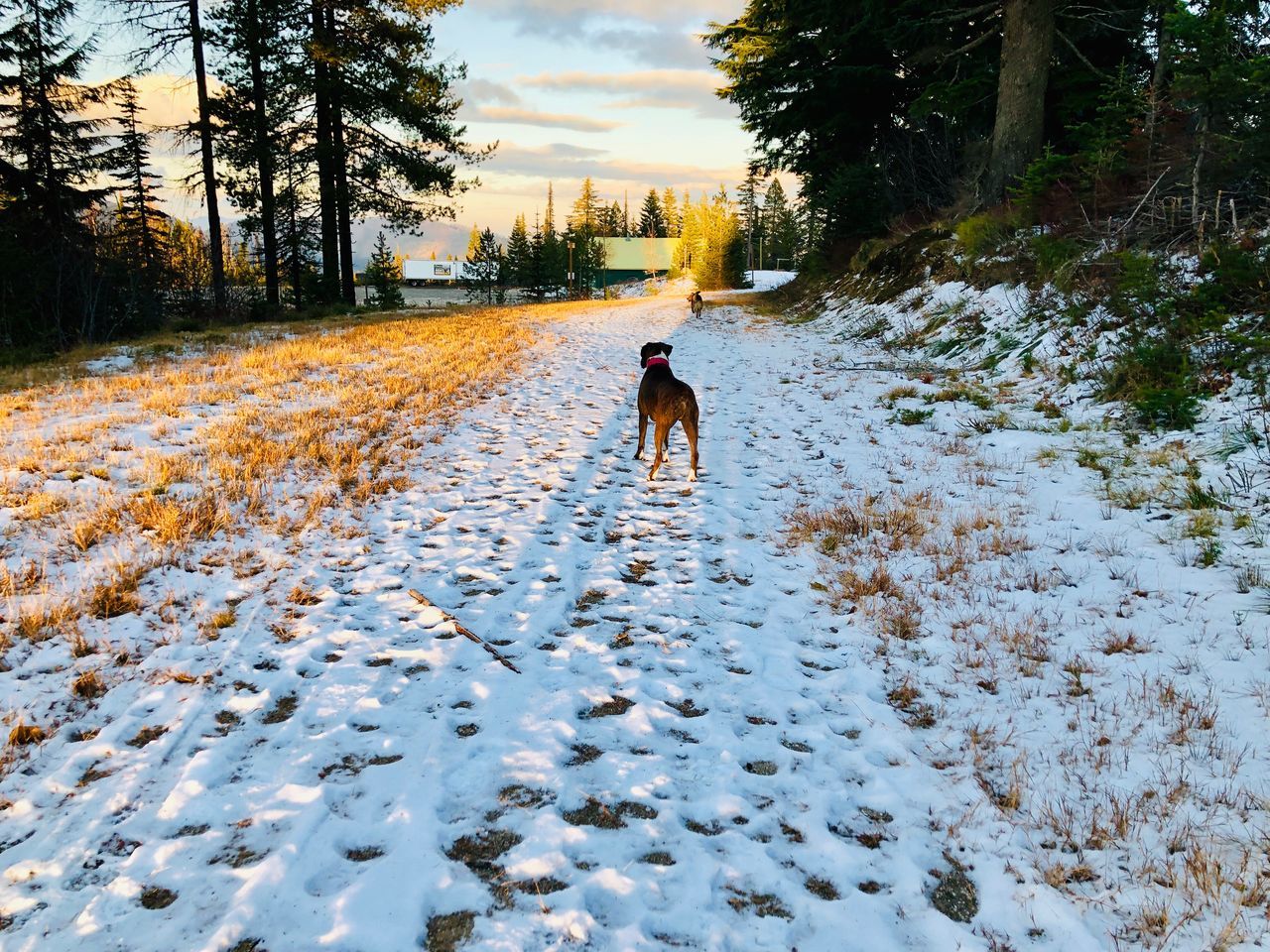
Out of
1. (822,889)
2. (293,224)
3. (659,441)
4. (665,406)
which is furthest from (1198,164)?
(293,224)

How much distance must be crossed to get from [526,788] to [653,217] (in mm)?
124825

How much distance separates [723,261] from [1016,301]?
58.3 metres

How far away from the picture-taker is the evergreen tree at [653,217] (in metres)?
115

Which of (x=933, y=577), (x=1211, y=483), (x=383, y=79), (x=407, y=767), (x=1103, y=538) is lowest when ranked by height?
(x=407, y=767)

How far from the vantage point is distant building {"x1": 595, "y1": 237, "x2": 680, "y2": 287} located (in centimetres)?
10416

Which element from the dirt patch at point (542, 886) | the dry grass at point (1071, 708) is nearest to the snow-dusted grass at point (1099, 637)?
the dry grass at point (1071, 708)

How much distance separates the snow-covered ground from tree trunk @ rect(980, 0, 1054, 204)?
11079 mm

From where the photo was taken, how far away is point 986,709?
3.12 m

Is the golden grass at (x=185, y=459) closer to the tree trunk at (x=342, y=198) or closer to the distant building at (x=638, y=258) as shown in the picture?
the tree trunk at (x=342, y=198)

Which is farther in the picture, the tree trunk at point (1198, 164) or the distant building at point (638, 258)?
the distant building at point (638, 258)

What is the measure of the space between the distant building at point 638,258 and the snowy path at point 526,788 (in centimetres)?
10448

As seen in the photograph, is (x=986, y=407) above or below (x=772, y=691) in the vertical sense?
above

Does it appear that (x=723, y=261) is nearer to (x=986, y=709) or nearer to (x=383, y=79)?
(x=383, y=79)

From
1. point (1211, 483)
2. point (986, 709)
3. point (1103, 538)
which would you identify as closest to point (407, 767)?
point (986, 709)
